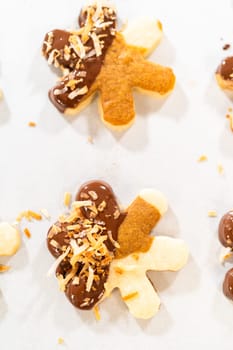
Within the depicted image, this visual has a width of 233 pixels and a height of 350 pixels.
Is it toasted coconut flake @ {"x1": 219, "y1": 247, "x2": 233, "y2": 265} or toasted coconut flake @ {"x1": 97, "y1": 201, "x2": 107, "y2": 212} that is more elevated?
toasted coconut flake @ {"x1": 97, "y1": 201, "x2": 107, "y2": 212}

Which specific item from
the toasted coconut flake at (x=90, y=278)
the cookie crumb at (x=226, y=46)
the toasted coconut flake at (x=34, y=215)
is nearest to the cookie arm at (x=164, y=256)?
the toasted coconut flake at (x=90, y=278)

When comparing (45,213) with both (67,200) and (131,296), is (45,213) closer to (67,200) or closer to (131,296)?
(67,200)

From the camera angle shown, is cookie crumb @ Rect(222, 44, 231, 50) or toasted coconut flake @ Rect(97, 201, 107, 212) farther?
cookie crumb @ Rect(222, 44, 231, 50)

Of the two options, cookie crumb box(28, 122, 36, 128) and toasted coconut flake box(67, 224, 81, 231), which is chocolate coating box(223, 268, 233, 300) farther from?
cookie crumb box(28, 122, 36, 128)

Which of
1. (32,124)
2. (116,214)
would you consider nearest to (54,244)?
(116,214)

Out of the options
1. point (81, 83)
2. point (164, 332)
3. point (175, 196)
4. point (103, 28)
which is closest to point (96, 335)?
point (164, 332)

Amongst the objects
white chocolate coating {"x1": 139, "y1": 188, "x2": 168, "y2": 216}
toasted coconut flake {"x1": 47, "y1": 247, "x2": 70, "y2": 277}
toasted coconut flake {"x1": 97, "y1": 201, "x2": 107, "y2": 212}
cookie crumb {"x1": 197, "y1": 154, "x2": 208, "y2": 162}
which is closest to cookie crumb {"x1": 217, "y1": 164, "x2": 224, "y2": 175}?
cookie crumb {"x1": 197, "y1": 154, "x2": 208, "y2": 162}

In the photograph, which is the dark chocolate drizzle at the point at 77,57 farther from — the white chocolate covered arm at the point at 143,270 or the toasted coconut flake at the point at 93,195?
the white chocolate covered arm at the point at 143,270
